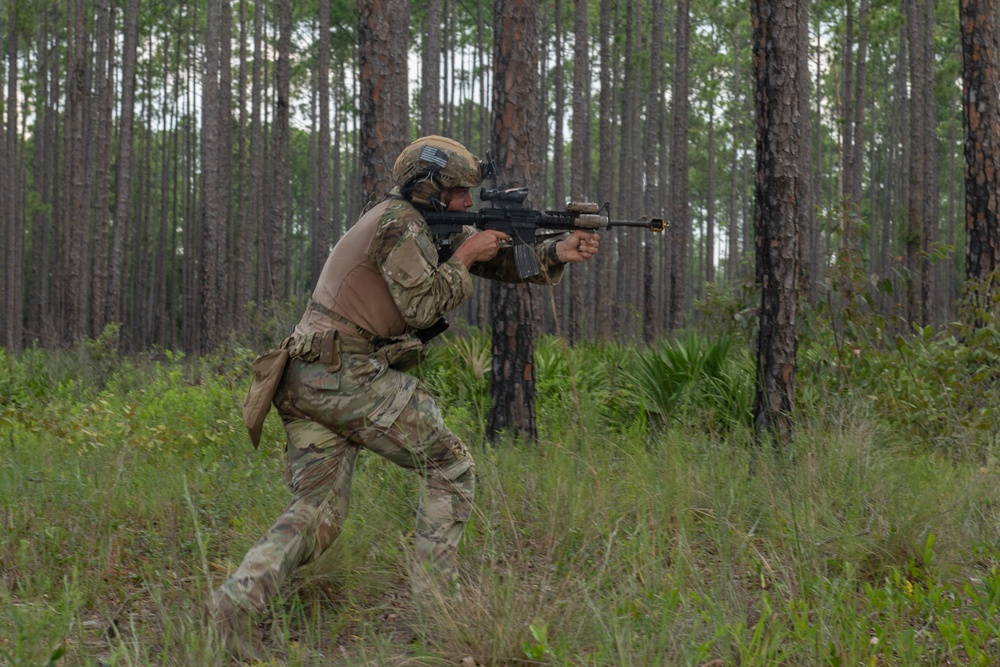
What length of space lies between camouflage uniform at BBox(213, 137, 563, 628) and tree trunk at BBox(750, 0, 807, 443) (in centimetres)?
312

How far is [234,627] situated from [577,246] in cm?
227

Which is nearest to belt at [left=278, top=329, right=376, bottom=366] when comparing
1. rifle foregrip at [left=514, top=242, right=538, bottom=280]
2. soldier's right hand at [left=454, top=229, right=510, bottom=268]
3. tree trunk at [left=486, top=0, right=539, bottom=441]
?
soldier's right hand at [left=454, top=229, right=510, bottom=268]

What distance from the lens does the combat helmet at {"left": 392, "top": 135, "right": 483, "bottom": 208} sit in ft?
13.4

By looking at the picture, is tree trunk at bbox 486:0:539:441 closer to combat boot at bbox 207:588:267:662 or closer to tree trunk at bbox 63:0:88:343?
combat boot at bbox 207:588:267:662

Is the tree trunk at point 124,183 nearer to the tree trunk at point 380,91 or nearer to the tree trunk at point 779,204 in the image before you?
the tree trunk at point 380,91

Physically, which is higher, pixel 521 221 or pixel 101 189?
pixel 101 189

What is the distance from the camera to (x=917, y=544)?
4301 mm

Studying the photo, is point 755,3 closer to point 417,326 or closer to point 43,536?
point 417,326

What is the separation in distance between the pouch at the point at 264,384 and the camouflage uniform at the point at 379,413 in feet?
0.21

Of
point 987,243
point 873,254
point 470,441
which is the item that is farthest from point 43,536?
point 873,254

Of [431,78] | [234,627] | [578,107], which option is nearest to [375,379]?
[234,627]

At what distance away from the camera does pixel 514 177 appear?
718 centimetres

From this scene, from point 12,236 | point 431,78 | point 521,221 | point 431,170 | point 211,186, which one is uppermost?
point 431,78

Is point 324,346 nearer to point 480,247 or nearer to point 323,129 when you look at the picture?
point 480,247
